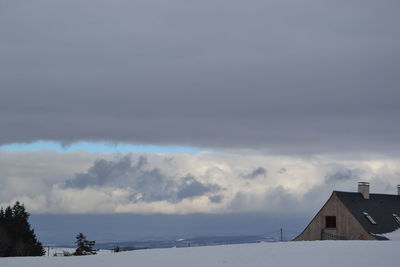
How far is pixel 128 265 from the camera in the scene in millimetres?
37188

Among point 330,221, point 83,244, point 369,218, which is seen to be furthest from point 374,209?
point 83,244

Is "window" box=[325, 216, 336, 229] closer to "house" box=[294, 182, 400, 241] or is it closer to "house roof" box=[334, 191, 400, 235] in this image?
"house" box=[294, 182, 400, 241]

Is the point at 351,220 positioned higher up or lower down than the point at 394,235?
higher up

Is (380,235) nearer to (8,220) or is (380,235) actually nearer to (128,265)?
(8,220)

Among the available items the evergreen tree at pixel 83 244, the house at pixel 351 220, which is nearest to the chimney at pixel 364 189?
the house at pixel 351 220

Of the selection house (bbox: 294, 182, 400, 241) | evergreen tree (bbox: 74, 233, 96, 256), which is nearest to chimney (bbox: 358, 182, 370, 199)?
house (bbox: 294, 182, 400, 241)

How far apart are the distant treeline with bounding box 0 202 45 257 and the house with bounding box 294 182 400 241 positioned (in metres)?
33.8

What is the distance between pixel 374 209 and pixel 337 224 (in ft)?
23.0

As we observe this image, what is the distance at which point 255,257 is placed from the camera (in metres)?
36.9

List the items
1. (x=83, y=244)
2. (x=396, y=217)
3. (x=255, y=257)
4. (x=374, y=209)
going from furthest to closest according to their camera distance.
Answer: (x=396, y=217)
(x=374, y=209)
(x=83, y=244)
(x=255, y=257)

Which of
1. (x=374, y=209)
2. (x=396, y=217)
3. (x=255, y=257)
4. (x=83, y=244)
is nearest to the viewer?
(x=255, y=257)

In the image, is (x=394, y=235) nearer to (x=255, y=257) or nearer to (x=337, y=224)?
(x=337, y=224)

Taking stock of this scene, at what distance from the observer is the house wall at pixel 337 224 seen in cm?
8400

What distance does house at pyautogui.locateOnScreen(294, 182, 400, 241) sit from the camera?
A: 277 ft
